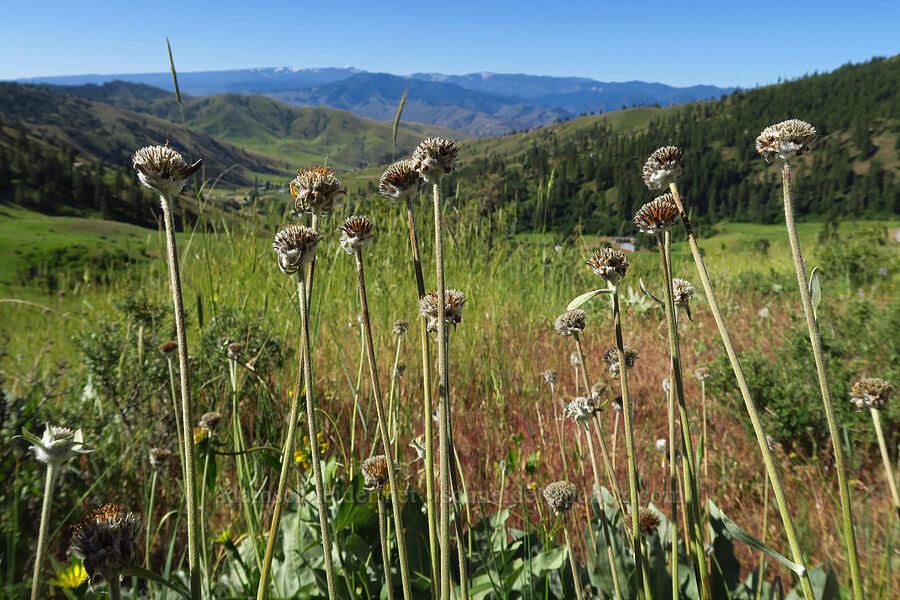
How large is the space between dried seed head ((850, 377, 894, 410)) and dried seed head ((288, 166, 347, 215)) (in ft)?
3.06

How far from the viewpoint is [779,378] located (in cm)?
A: 280

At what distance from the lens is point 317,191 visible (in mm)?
733

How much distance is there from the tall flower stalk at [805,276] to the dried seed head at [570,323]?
1.39ft

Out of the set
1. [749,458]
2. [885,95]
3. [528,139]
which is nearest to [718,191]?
[885,95]

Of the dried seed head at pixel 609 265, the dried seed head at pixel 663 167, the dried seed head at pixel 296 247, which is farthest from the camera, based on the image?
the dried seed head at pixel 609 265

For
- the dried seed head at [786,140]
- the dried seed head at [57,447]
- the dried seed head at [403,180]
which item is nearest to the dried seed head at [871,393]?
the dried seed head at [786,140]

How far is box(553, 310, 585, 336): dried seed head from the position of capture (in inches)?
40.8

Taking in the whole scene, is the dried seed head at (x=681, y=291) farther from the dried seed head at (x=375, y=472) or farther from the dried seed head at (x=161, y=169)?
the dried seed head at (x=161, y=169)

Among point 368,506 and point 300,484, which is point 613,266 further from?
point 300,484

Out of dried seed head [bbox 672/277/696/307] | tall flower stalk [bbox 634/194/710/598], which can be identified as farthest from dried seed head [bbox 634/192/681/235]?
dried seed head [bbox 672/277/696/307]

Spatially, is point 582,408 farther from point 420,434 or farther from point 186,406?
point 420,434

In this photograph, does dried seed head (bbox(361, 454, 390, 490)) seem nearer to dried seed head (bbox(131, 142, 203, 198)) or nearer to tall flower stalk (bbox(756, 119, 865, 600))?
dried seed head (bbox(131, 142, 203, 198))

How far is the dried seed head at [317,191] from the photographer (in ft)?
2.40

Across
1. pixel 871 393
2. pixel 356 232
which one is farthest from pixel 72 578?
pixel 871 393
